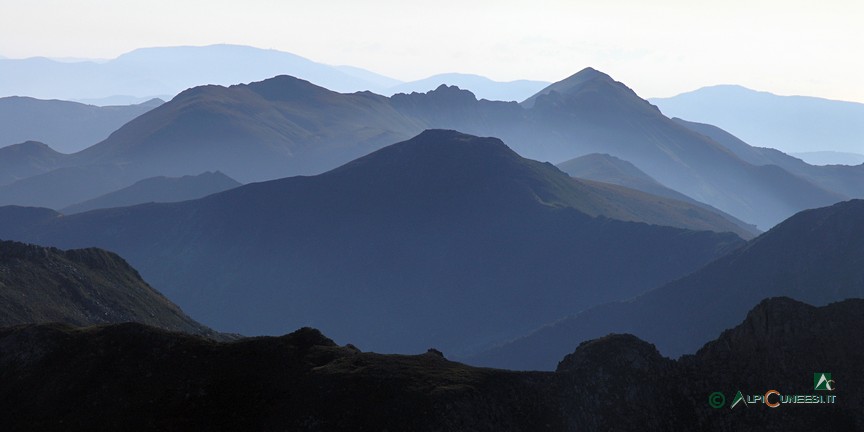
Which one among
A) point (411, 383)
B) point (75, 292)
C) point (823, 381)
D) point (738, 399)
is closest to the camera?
point (411, 383)

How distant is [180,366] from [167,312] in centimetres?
7444

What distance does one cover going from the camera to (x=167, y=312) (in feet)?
477

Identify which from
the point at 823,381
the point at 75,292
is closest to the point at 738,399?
the point at 823,381

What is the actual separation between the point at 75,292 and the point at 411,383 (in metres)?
78.9

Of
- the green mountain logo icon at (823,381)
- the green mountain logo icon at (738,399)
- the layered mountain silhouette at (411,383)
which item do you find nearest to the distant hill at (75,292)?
the layered mountain silhouette at (411,383)

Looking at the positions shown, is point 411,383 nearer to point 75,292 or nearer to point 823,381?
point 823,381

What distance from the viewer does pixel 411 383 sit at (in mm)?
70375

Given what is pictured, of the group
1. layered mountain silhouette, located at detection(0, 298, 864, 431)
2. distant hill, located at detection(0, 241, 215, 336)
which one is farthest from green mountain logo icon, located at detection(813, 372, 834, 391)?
distant hill, located at detection(0, 241, 215, 336)

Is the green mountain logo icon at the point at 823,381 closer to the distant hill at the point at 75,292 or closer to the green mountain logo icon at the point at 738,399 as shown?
the green mountain logo icon at the point at 738,399

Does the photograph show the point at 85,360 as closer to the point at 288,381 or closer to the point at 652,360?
the point at 288,381

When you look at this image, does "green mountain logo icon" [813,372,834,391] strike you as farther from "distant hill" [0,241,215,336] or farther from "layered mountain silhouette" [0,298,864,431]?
"distant hill" [0,241,215,336]

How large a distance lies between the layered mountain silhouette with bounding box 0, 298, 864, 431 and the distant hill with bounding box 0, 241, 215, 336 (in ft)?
151

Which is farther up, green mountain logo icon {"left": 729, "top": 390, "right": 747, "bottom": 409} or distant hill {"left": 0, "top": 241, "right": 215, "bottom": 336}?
distant hill {"left": 0, "top": 241, "right": 215, "bottom": 336}

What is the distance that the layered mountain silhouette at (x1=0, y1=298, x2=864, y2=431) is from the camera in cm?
6788
